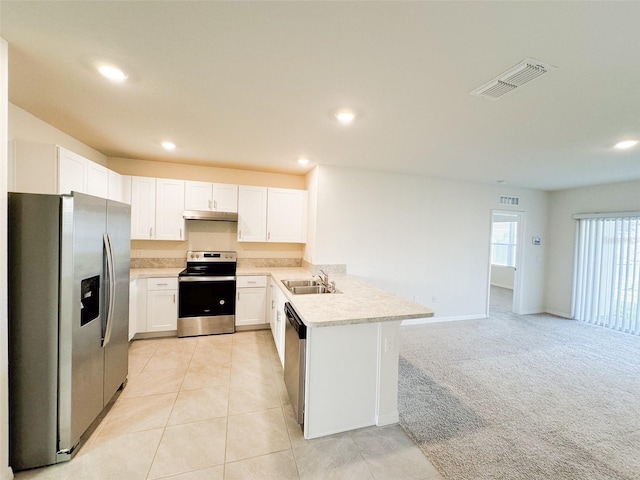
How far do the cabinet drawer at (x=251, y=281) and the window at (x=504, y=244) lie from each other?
7311mm

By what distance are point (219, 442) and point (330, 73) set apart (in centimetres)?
266

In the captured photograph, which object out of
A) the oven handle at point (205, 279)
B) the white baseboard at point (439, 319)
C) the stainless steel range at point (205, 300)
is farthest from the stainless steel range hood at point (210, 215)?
the white baseboard at point (439, 319)

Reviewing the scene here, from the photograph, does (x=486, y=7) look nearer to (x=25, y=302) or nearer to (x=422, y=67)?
(x=422, y=67)

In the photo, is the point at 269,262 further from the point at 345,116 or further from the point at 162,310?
the point at 345,116

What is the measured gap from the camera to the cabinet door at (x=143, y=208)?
11.9 feet

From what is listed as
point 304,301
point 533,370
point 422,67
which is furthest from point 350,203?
point 533,370

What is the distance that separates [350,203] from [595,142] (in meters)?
2.81

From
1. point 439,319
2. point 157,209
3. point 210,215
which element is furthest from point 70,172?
point 439,319

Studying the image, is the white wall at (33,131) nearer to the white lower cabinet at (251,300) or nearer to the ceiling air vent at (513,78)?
the white lower cabinet at (251,300)

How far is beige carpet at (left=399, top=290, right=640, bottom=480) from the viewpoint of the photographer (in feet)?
5.84

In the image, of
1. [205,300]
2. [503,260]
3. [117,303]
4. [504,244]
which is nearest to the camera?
[117,303]

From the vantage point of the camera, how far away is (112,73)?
1.70 meters

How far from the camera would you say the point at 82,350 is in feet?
5.81

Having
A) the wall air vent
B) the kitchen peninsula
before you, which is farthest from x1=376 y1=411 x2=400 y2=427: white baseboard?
the wall air vent
